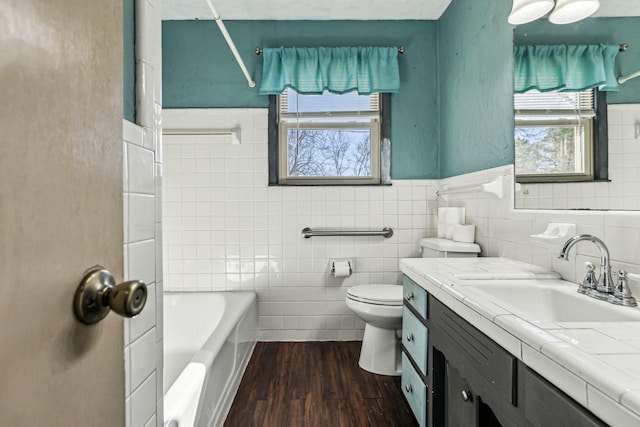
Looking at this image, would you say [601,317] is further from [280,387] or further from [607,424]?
[280,387]

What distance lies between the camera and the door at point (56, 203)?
1.00 ft

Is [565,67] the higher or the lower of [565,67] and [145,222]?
the higher

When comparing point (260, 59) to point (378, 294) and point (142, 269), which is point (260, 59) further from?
point (142, 269)

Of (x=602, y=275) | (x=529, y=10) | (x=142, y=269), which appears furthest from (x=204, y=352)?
(x=529, y=10)

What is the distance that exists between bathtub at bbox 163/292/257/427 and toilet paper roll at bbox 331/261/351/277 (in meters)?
0.61

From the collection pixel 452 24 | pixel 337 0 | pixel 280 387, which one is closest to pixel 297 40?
pixel 337 0

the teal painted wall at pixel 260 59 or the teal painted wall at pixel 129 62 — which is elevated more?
the teal painted wall at pixel 260 59

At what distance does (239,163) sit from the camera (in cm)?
254

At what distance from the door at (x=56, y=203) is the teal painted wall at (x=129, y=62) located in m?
0.28

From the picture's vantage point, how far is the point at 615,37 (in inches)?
44.1

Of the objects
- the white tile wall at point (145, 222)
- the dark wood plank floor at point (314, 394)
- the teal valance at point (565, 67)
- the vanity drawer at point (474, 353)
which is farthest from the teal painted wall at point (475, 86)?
the white tile wall at point (145, 222)

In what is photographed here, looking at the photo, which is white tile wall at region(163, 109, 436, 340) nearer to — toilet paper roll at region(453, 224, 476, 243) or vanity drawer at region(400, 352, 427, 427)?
toilet paper roll at region(453, 224, 476, 243)

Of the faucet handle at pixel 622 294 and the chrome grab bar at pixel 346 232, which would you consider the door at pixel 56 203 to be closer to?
the faucet handle at pixel 622 294

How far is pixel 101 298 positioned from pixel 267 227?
2141mm
